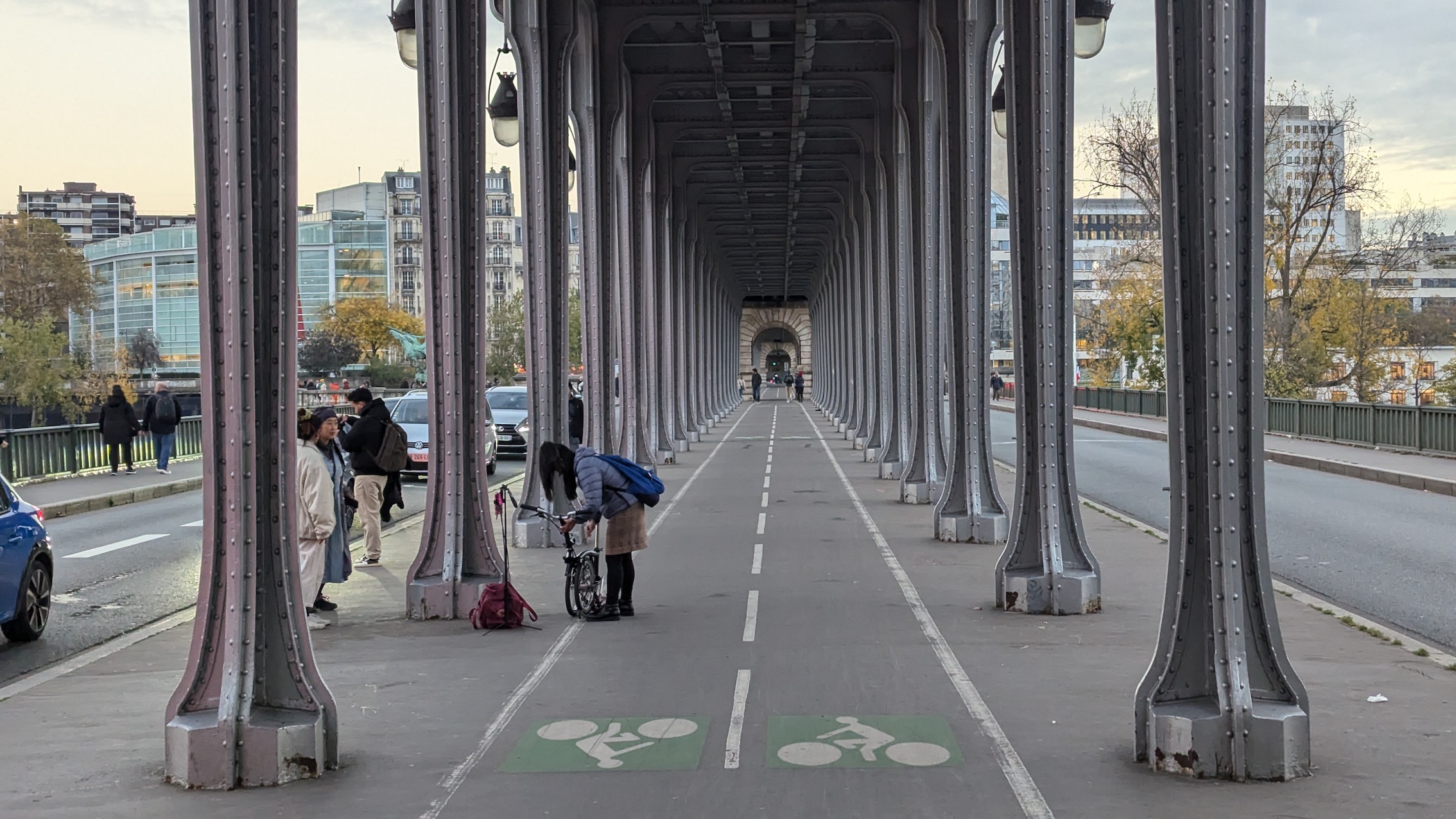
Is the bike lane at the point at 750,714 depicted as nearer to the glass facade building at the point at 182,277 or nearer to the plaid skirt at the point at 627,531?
the plaid skirt at the point at 627,531

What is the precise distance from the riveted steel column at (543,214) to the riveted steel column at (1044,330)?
24.5 ft

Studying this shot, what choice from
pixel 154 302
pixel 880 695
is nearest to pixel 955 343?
pixel 880 695

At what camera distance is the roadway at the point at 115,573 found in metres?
12.4

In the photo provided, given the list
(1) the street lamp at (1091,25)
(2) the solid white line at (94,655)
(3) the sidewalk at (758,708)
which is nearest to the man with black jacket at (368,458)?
(3) the sidewalk at (758,708)

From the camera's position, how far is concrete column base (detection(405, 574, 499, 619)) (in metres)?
13.2

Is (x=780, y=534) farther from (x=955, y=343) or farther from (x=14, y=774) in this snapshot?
(x=14, y=774)

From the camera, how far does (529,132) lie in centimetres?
1961

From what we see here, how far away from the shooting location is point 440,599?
43.2ft

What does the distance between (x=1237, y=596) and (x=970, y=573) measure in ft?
27.5

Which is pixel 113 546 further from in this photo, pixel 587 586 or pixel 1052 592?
pixel 1052 592

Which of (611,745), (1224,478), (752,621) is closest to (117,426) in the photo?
(752,621)

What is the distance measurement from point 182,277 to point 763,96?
449 feet

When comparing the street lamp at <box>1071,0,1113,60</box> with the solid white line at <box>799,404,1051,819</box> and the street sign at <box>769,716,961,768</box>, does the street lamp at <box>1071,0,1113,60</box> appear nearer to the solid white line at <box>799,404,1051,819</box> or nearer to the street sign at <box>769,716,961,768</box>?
the solid white line at <box>799,404,1051,819</box>

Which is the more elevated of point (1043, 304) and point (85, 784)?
point (1043, 304)
